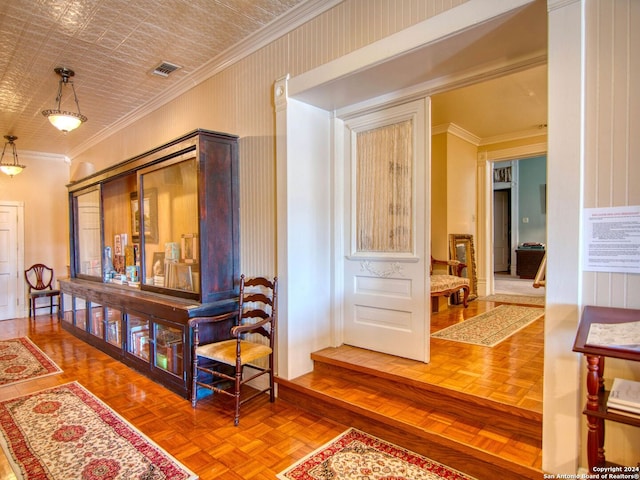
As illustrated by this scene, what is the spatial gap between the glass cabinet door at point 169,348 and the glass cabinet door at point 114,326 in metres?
0.93

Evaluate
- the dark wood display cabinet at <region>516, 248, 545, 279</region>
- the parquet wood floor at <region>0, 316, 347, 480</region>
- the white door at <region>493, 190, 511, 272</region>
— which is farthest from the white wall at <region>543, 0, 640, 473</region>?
the white door at <region>493, 190, 511, 272</region>

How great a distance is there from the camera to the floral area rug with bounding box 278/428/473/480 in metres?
2.00

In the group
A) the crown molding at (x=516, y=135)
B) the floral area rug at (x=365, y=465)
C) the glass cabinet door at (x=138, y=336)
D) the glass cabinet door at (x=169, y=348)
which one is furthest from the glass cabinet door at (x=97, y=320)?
the crown molding at (x=516, y=135)

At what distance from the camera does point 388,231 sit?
10.1 ft

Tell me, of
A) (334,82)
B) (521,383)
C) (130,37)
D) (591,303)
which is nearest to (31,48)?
(130,37)

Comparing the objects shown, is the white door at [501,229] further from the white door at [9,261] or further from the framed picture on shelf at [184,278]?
the white door at [9,261]

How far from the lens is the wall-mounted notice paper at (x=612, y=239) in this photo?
1.60 metres

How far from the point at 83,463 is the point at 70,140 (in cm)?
572

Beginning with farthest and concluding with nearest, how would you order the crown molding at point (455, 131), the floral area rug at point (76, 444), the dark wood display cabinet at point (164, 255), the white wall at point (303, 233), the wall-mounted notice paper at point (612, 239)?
1. the crown molding at point (455, 131)
2. the dark wood display cabinet at point (164, 255)
3. the white wall at point (303, 233)
4. the floral area rug at point (76, 444)
5. the wall-mounted notice paper at point (612, 239)

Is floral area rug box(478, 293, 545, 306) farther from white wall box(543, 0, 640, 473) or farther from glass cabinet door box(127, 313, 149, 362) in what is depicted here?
glass cabinet door box(127, 313, 149, 362)

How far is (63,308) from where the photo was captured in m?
5.70

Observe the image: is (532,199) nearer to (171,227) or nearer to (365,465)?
(171,227)

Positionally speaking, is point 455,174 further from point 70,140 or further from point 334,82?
point 70,140

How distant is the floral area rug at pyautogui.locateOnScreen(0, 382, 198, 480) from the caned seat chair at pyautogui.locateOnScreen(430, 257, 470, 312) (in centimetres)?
337
